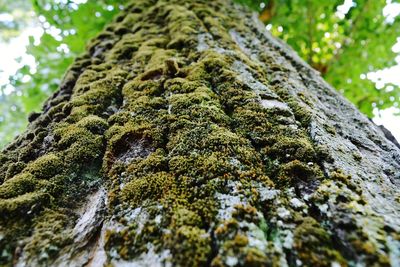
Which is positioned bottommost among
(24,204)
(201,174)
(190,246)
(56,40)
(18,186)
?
(190,246)

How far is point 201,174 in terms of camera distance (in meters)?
1.39

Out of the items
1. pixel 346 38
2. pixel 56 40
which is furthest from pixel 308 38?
pixel 56 40

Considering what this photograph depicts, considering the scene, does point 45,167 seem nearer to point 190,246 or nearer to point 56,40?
point 190,246

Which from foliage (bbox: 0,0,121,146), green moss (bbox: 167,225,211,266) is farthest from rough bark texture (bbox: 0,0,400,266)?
foliage (bbox: 0,0,121,146)

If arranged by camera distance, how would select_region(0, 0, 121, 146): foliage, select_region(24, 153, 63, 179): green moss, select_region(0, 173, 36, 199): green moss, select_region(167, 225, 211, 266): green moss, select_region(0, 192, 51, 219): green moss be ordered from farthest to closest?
1. select_region(0, 0, 121, 146): foliage
2. select_region(24, 153, 63, 179): green moss
3. select_region(0, 173, 36, 199): green moss
4. select_region(0, 192, 51, 219): green moss
5. select_region(167, 225, 211, 266): green moss

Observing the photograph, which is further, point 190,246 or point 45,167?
point 45,167

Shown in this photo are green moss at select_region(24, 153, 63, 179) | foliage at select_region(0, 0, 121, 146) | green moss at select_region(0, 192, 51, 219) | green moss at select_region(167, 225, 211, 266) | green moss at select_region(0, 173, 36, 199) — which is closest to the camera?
green moss at select_region(167, 225, 211, 266)

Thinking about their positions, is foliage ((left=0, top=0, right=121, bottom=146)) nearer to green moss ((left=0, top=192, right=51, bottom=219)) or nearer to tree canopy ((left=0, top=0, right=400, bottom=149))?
tree canopy ((left=0, top=0, right=400, bottom=149))

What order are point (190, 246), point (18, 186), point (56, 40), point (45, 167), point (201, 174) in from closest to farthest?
point (190, 246) → point (201, 174) → point (18, 186) → point (45, 167) → point (56, 40)

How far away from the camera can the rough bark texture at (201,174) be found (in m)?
1.11

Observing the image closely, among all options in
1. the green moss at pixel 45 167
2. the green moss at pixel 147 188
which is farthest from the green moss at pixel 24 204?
the green moss at pixel 147 188

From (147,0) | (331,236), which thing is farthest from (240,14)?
(331,236)

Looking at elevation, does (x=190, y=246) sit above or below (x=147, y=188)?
below

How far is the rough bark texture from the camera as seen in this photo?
1.11 metres
